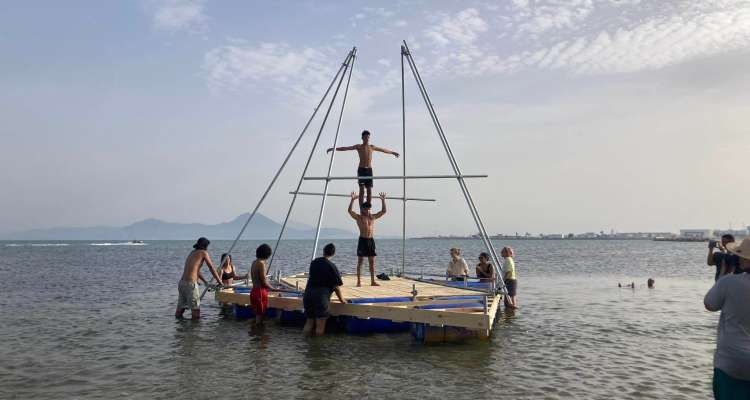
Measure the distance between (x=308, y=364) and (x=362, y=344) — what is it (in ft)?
7.29

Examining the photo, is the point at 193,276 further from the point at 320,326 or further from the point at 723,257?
the point at 723,257

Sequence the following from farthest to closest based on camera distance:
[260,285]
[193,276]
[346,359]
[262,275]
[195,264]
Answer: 1. [193,276]
2. [195,264]
3. [260,285]
4. [262,275]
5. [346,359]

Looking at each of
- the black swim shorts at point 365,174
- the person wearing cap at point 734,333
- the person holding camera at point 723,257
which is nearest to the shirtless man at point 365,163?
the black swim shorts at point 365,174

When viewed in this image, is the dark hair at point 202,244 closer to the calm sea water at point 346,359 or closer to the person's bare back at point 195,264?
the person's bare back at point 195,264

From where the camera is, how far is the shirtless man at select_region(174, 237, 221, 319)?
15.3m

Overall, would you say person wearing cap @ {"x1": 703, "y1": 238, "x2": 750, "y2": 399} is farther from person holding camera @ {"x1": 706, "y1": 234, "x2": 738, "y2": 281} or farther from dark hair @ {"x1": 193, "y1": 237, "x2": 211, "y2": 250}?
dark hair @ {"x1": 193, "y1": 237, "x2": 211, "y2": 250}

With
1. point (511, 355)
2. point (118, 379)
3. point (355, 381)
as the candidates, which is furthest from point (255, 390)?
point (511, 355)

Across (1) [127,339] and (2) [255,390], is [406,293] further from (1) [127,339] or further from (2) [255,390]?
(1) [127,339]

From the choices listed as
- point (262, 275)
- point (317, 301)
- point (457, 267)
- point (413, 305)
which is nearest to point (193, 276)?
point (262, 275)

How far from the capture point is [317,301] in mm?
13273

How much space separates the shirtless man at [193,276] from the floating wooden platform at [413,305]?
777 millimetres

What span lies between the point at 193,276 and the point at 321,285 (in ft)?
15.5

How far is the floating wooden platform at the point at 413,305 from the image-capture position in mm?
12312

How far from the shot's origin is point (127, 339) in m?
14.5
